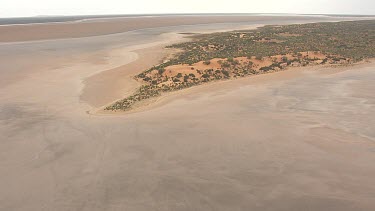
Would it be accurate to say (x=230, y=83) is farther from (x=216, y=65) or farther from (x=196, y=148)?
(x=196, y=148)

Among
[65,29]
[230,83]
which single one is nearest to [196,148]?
[230,83]

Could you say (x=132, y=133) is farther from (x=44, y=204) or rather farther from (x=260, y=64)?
(x=260, y=64)

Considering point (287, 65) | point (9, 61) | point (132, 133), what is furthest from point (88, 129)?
point (9, 61)

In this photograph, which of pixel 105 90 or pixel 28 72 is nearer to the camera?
pixel 105 90

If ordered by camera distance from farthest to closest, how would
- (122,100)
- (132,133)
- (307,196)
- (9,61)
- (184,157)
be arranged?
(9,61) < (122,100) < (132,133) < (184,157) < (307,196)

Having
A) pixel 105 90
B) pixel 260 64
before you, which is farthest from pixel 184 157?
pixel 260 64

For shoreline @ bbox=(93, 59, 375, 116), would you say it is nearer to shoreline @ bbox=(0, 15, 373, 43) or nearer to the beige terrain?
the beige terrain

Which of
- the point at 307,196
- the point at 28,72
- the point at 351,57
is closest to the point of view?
the point at 307,196
